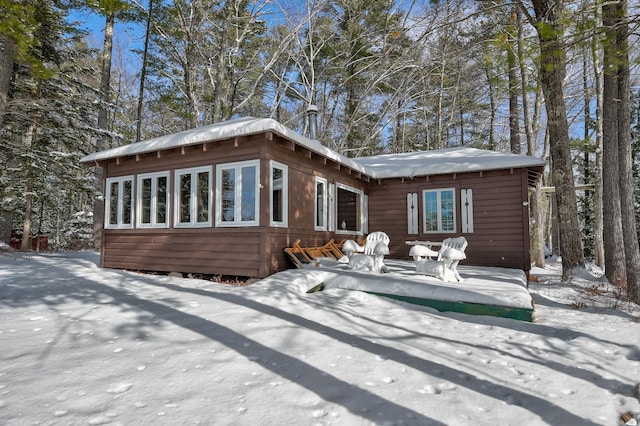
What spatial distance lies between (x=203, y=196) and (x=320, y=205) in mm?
2592

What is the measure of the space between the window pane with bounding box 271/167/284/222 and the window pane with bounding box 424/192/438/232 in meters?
4.63

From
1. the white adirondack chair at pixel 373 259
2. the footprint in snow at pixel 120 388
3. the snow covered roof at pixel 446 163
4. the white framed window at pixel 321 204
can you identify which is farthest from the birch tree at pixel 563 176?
the footprint in snow at pixel 120 388

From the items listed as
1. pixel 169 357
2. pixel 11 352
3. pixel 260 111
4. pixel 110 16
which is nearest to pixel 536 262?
pixel 169 357

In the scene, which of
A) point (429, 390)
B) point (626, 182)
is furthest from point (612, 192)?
point (429, 390)

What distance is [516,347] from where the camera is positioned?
3.43 meters

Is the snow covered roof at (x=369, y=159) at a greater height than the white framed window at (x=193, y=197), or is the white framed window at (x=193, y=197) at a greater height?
the snow covered roof at (x=369, y=159)

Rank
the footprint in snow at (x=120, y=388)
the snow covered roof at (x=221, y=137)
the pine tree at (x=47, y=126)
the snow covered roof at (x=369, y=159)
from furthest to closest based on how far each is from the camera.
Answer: the pine tree at (x=47, y=126) < the snow covered roof at (x=369, y=159) < the snow covered roof at (x=221, y=137) < the footprint in snow at (x=120, y=388)

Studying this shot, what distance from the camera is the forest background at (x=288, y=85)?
7.82 m

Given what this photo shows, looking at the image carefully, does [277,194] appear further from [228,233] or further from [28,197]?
[28,197]

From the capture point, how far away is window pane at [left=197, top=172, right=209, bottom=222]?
7.10 m

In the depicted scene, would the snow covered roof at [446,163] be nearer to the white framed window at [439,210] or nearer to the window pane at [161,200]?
the white framed window at [439,210]

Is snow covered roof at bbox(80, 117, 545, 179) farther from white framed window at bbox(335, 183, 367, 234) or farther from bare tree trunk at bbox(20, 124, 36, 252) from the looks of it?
bare tree trunk at bbox(20, 124, 36, 252)

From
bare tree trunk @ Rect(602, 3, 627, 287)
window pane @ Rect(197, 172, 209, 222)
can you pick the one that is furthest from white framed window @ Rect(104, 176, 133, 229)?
bare tree trunk @ Rect(602, 3, 627, 287)

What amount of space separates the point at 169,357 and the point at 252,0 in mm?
14288
